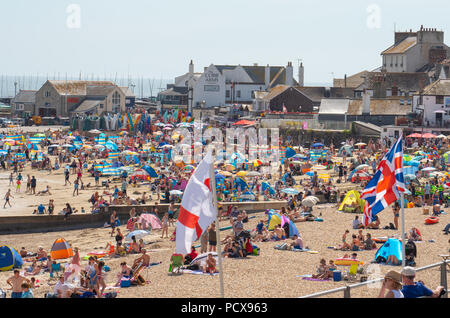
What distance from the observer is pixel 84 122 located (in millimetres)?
65312

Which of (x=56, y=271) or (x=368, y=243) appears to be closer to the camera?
(x=368, y=243)

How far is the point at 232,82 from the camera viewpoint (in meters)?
80.0

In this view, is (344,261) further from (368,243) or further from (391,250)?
(368,243)

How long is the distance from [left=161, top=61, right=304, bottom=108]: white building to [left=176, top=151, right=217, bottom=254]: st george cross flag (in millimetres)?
66515

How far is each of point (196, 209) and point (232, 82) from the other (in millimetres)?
70188

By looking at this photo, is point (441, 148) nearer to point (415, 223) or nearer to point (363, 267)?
point (415, 223)

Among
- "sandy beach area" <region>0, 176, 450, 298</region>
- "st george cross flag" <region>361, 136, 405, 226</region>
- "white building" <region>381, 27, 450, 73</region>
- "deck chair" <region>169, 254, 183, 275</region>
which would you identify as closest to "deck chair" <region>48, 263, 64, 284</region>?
"sandy beach area" <region>0, 176, 450, 298</region>

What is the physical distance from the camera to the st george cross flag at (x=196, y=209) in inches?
408

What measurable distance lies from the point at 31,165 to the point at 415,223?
27.2m

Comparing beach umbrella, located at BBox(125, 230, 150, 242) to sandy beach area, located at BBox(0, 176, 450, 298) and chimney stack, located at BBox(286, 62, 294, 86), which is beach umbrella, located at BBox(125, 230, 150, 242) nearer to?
sandy beach area, located at BBox(0, 176, 450, 298)

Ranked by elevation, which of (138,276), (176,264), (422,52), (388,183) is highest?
(422,52)

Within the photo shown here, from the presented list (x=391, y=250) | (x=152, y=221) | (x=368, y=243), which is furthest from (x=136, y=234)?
(x=391, y=250)

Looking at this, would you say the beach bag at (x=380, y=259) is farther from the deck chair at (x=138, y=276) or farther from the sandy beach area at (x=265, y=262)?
the deck chair at (x=138, y=276)
